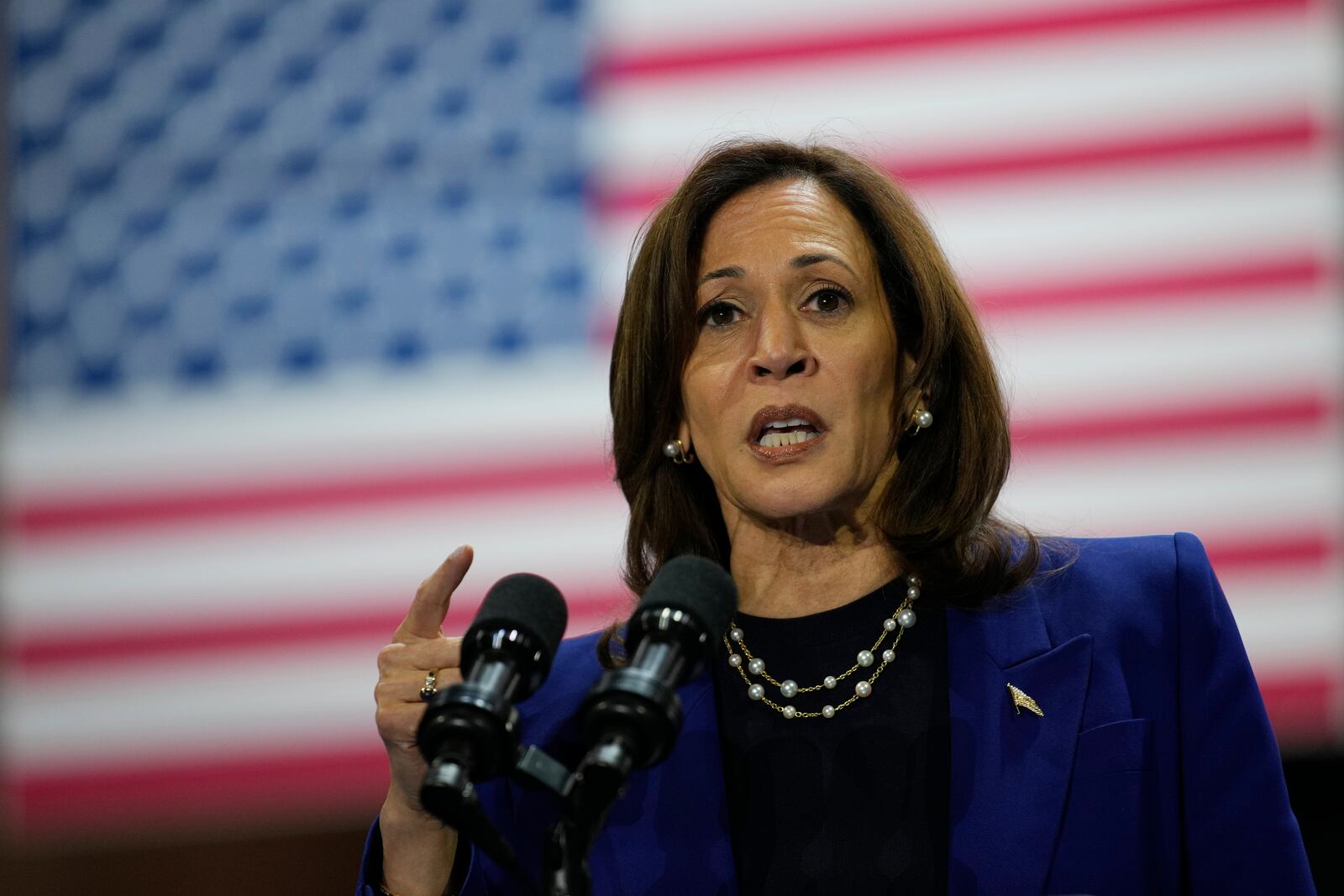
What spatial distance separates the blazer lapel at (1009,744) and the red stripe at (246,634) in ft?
5.14

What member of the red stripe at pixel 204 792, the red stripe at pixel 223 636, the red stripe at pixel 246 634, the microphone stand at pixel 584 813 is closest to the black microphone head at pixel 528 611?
the microphone stand at pixel 584 813

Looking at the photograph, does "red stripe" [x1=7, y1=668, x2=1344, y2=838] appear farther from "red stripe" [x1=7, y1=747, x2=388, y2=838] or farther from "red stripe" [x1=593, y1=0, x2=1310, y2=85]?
"red stripe" [x1=593, y1=0, x2=1310, y2=85]

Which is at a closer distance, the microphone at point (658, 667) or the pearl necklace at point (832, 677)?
the microphone at point (658, 667)

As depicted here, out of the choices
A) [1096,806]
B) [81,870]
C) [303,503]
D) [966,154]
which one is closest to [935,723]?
[1096,806]

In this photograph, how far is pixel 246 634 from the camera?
3270 mm

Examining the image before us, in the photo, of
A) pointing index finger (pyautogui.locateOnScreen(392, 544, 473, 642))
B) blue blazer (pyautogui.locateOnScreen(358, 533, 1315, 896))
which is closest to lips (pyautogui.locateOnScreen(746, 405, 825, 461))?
blue blazer (pyautogui.locateOnScreen(358, 533, 1315, 896))

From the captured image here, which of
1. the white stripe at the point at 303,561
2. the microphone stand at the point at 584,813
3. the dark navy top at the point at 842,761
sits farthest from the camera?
the white stripe at the point at 303,561

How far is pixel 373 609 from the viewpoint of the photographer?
10.6ft

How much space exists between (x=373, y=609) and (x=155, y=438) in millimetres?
760

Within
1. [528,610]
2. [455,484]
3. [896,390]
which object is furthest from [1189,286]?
[528,610]

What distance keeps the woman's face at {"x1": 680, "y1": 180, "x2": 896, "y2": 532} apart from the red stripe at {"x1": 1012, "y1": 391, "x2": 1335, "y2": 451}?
1.37m

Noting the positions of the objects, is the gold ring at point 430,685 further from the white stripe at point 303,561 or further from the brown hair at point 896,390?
the white stripe at point 303,561

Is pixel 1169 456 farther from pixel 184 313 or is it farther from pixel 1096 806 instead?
pixel 184 313

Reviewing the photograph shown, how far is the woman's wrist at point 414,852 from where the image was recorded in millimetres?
1507
